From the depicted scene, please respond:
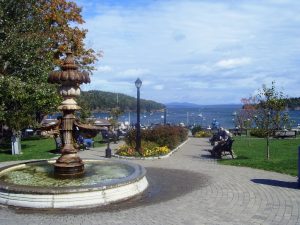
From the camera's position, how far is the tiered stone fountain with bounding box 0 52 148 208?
28.6 ft

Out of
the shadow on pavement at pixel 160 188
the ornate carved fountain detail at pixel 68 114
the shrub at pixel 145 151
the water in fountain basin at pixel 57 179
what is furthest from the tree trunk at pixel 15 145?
the ornate carved fountain detail at pixel 68 114

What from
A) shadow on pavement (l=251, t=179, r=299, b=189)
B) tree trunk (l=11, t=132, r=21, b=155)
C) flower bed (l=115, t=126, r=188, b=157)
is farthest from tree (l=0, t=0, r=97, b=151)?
shadow on pavement (l=251, t=179, r=299, b=189)

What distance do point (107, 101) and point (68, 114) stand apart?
281ft

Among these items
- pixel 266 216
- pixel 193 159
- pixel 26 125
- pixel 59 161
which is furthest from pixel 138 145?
pixel 266 216

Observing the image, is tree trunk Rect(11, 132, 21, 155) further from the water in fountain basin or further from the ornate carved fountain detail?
the ornate carved fountain detail

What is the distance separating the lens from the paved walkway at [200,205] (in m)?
7.66

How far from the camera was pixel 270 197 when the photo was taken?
9367 mm

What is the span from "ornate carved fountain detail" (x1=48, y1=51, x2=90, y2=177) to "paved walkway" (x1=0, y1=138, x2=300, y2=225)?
2.22 metres

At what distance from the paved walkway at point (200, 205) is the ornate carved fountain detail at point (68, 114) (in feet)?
7.30

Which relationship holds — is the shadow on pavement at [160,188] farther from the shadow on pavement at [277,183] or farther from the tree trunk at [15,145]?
the tree trunk at [15,145]

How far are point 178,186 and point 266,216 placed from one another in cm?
346

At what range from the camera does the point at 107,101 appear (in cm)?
9675

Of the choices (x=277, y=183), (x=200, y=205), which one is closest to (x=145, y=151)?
(x=277, y=183)

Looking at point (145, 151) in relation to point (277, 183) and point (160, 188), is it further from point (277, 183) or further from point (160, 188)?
point (277, 183)
